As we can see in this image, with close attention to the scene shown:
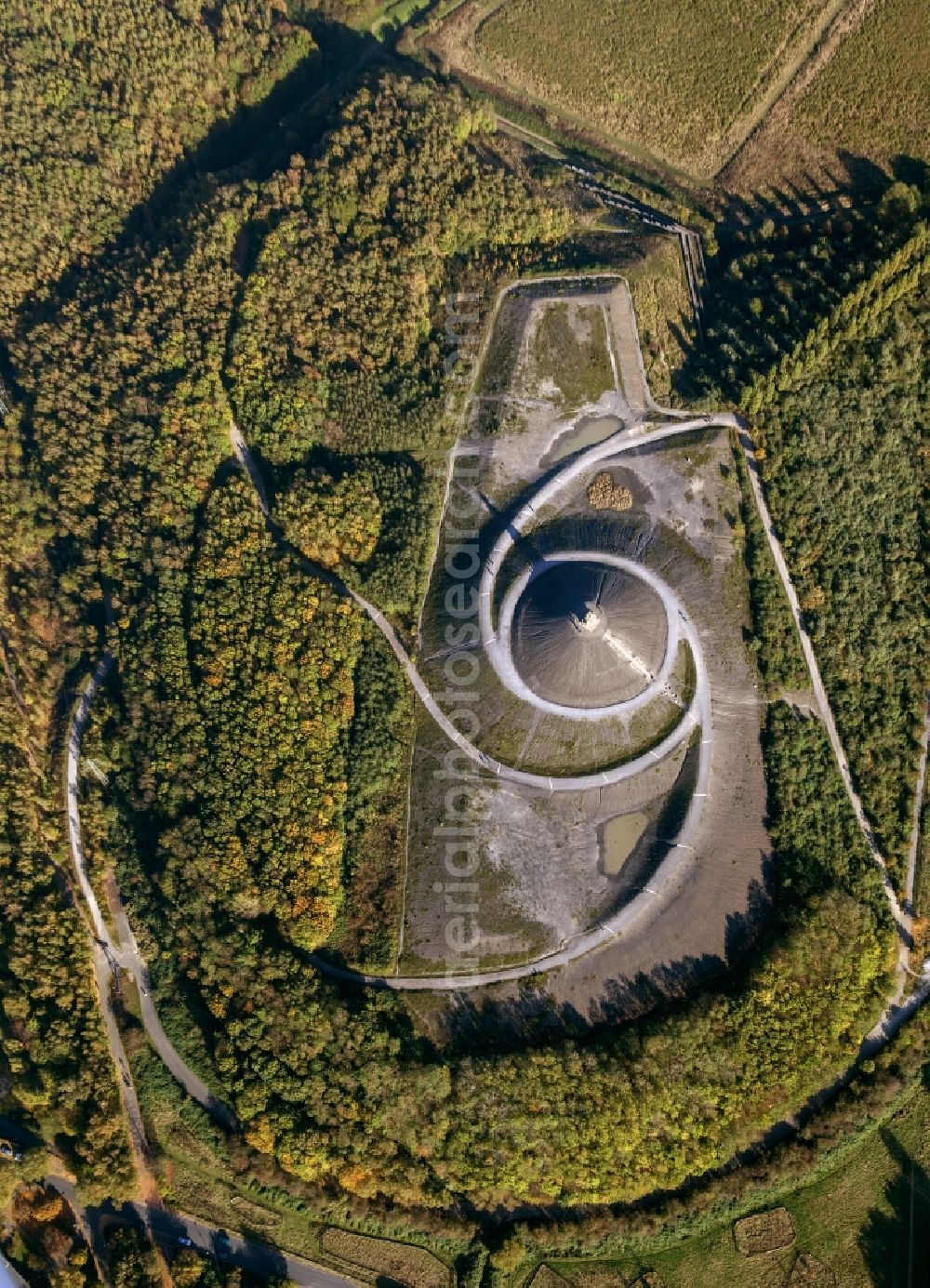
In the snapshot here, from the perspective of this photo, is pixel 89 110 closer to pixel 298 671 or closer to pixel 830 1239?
pixel 298 671

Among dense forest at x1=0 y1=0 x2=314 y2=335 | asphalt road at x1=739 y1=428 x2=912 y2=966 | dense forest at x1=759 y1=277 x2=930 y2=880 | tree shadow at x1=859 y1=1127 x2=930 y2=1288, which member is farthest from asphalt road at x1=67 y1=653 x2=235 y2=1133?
dense forest at x1=759 y1=277 x2=930 y2=880

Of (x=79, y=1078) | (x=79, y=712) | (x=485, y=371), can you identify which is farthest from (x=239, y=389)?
(x=79, y=1078)

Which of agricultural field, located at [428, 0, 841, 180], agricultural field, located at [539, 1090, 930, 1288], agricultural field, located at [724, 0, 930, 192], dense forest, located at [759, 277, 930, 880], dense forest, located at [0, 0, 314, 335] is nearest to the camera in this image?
agricultural field, located at [539, 1090, 930, 1288]

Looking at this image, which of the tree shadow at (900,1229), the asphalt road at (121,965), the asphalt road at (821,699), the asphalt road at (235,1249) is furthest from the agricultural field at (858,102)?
the asphalt road at (235,1249)

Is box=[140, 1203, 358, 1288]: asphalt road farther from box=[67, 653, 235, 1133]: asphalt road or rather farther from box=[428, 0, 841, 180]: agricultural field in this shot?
box=[428, 0, 841, 180]: agricultural field

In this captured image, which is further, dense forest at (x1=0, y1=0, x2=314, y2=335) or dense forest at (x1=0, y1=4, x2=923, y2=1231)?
dense forest at (x1=0, y1=0, x2=314, y2=335)

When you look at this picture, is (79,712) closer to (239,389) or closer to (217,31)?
(239,389)
